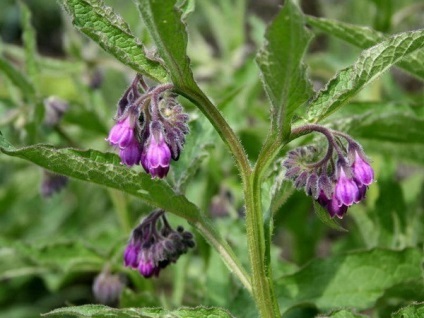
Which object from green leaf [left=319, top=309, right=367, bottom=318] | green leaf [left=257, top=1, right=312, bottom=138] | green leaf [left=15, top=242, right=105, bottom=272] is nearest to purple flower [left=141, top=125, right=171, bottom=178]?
green leaf [left=257, top=1, right=312, bottom=138]

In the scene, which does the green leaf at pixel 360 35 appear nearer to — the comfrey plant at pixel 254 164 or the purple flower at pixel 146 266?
the comfrey plant at pixel 254 164

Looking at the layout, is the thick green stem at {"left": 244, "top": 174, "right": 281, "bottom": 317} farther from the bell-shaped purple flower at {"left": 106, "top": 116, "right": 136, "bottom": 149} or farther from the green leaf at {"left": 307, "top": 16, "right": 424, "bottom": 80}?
the green leaf at {"left": 307, "top": 16, "right": 424, "bottom": 80}

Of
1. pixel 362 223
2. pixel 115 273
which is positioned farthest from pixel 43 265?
pixel 362 223

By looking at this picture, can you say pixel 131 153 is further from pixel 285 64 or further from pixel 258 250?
pixel 285 64

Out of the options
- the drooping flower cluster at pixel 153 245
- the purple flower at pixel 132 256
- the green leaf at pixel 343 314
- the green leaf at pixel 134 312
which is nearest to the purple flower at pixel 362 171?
the green leaf at pixel 343 314

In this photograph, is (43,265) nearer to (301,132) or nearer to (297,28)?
(301,132)

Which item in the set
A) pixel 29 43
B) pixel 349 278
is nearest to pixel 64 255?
pixel 29 43
